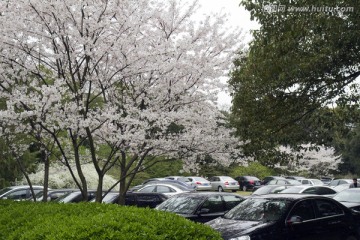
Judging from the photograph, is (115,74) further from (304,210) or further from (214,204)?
(304,210)

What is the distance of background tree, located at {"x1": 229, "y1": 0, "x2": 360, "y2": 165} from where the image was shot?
351 inches

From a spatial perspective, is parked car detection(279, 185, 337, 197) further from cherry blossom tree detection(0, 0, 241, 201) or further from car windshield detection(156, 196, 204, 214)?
car windshield detection(156, 196, 204, 214)

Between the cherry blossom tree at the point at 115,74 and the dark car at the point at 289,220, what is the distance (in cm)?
313

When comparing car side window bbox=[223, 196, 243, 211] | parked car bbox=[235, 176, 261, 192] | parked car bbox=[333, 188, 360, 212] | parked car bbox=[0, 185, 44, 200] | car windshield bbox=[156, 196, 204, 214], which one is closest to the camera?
car windshield bbox=[156, 196, 204, 214]

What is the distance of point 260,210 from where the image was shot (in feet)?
26.0

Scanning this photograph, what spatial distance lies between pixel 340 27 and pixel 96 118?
5.79 meters

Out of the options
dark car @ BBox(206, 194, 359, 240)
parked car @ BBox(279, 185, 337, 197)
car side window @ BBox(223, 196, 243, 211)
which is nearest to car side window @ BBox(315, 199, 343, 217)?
dark car @ BBox(206, 194, 359, 240)

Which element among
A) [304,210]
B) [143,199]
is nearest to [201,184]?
[143,199]

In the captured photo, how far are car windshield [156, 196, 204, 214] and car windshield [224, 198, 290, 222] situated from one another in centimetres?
179

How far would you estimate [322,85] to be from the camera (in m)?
10.4

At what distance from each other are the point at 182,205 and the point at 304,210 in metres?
3.41

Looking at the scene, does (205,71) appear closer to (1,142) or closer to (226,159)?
(226,159)

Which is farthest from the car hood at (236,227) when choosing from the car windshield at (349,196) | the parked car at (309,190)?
the parked car at (309,190)

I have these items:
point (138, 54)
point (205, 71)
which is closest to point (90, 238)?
point (138, 54)
